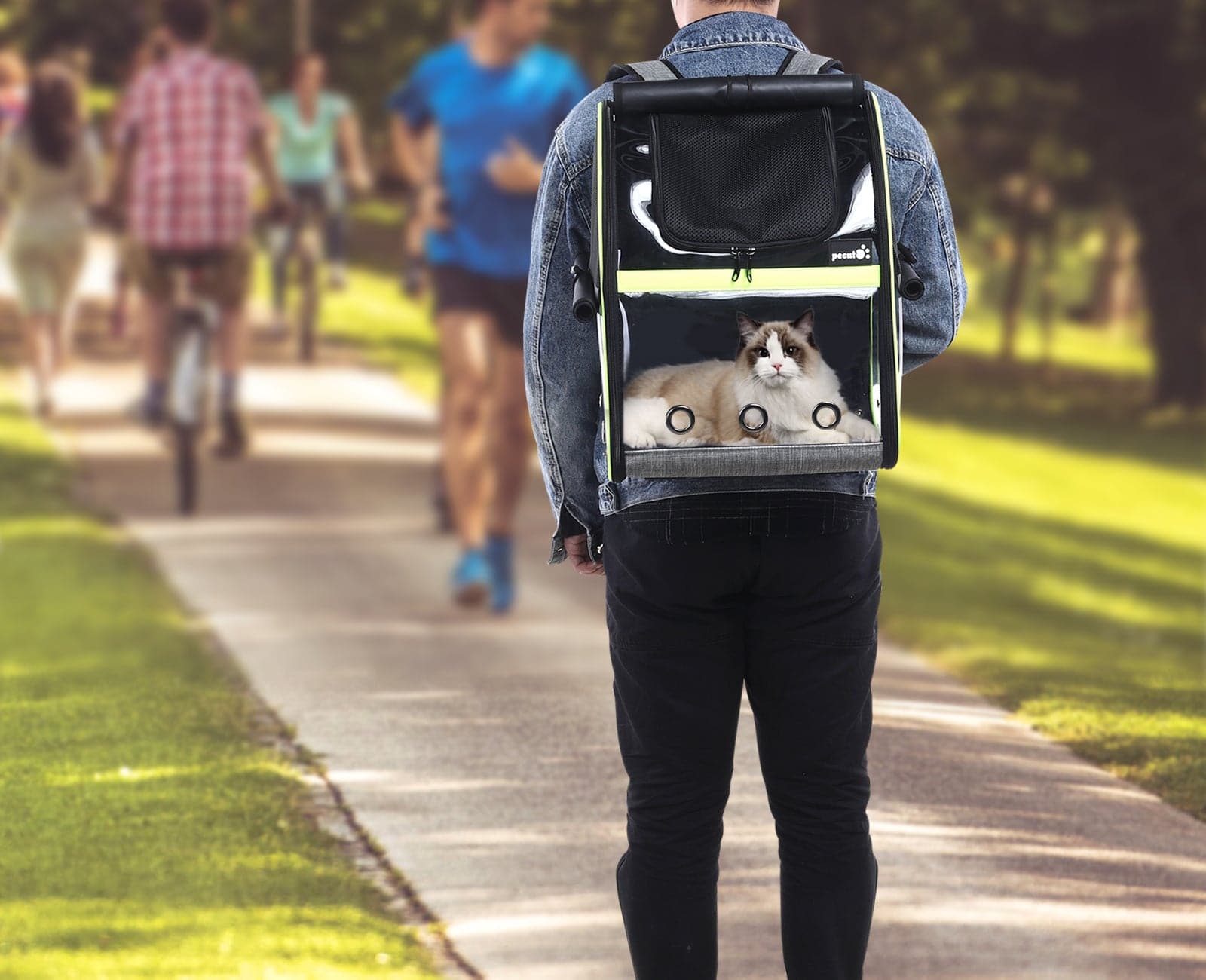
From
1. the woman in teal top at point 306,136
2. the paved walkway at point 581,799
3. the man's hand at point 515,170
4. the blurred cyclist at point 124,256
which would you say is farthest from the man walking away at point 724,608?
the woman in teal top at point 306,136

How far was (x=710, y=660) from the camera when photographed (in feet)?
10.7

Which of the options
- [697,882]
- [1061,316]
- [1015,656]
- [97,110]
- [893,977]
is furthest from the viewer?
[97,110]

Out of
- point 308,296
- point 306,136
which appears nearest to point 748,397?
point 308,296

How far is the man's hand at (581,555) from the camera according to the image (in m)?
A: 3.47

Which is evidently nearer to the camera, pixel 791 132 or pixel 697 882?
pixel 791 132

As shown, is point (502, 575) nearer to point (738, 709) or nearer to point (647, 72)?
point (738, 709)

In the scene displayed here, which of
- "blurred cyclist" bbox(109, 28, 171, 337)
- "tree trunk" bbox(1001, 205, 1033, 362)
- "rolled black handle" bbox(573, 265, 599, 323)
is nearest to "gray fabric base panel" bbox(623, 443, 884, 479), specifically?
"rolled black handle" bbox(573, 265, 599, 323)

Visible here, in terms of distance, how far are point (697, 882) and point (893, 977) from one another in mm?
848

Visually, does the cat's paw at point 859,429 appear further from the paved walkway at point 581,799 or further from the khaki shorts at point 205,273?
the khaki shorts at point 205,273

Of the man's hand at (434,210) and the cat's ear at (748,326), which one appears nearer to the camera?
the cat's ear at (748,326)

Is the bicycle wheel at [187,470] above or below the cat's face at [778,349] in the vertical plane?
below

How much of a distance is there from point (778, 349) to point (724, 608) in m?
0.43

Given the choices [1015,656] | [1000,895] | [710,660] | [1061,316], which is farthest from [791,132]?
[1061,316]

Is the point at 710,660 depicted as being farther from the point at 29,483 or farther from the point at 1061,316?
the point at 1061,316
